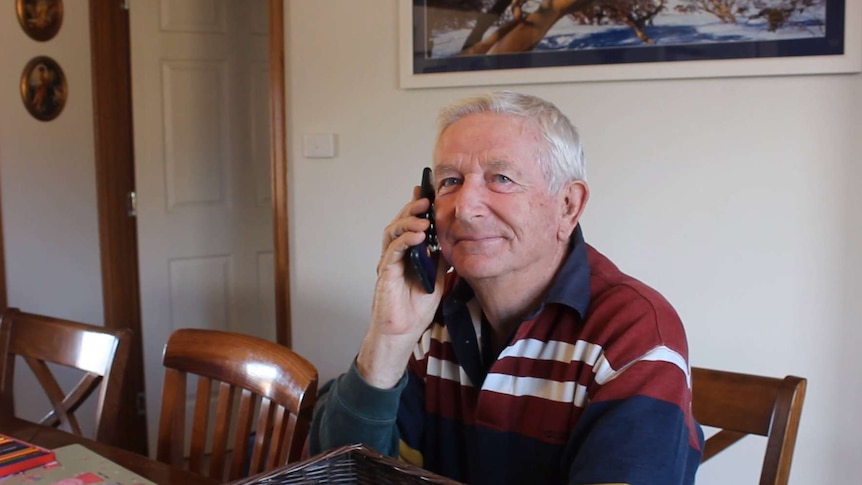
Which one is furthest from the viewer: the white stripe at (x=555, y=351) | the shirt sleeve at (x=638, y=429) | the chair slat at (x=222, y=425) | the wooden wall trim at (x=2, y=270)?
the wooden wall trim at (x=2, y=270)

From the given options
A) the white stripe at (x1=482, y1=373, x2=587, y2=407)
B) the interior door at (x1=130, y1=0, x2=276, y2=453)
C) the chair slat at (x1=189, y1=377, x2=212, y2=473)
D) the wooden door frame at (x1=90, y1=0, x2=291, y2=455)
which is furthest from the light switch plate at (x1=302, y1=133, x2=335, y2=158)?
the white stripe at (x1=482, y1=373, x2=587, y2=407)

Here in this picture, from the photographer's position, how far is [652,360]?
1.02 meters

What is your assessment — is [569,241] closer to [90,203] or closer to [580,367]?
[580,367]

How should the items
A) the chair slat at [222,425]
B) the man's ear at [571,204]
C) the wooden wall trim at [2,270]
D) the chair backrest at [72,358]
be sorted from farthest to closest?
the wooden wall trim at [2,270] < the chair backrest at [72,358] < the chair slat at [222,425] < the man's ear at [571,204]

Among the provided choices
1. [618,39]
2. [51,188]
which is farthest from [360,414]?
[51,188]

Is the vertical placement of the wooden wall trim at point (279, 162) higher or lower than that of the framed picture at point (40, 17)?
lower

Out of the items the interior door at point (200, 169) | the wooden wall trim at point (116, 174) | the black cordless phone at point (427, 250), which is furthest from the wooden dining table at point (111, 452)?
the wooden wall trim at point (116, 174)

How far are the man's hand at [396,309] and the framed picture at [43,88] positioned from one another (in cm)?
228

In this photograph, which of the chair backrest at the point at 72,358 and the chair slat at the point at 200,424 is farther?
the chair backrest at the point at 72,358

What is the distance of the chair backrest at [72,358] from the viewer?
1.67 m

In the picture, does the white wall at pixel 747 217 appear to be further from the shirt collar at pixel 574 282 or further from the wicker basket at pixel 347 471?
the wicker basket at pixel 347 471

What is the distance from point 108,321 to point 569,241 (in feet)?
8.33

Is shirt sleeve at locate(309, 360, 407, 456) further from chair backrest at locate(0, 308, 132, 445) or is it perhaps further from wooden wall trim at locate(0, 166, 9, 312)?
wooden wall trim at locate(0, 166, 9, 312)

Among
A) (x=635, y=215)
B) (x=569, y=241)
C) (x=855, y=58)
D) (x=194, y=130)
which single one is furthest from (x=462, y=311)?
(x=194, y=130)
